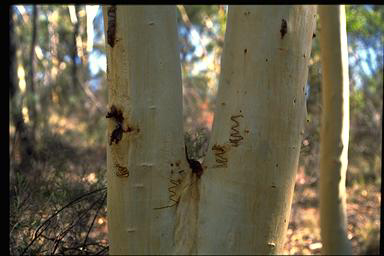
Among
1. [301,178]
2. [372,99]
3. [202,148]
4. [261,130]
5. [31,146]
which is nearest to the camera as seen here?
[261,130]

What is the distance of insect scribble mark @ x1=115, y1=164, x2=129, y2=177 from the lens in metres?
1.88

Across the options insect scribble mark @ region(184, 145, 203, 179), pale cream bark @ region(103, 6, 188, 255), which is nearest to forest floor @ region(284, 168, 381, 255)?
insect scribble mark @ region(184, 145, 203, 179)

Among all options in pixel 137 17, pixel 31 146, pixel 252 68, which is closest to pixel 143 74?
pixel 137 17

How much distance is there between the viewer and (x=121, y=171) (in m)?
1.89

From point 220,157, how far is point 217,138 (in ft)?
0.26

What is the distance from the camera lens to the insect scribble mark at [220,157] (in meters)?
1.90

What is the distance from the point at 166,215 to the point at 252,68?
2.10 feet

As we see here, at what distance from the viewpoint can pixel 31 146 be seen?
6125 millimetres

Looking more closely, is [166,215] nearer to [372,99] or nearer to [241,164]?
[241,164]

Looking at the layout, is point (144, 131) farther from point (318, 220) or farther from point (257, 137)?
point (318, 220)

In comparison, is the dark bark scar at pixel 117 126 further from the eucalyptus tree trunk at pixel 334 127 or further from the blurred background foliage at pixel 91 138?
the eucalyptus tree trunk at pixel 334 127

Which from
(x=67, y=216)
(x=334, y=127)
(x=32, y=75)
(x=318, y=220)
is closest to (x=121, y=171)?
(x=67, y=216)

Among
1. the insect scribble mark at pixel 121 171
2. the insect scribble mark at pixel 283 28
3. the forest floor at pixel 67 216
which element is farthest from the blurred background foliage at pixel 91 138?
the insect scribble mark at pixel 283 28

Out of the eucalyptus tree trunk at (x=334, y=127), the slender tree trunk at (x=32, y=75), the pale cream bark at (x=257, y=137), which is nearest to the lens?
the pale cream bark at (x=257, y=137)
